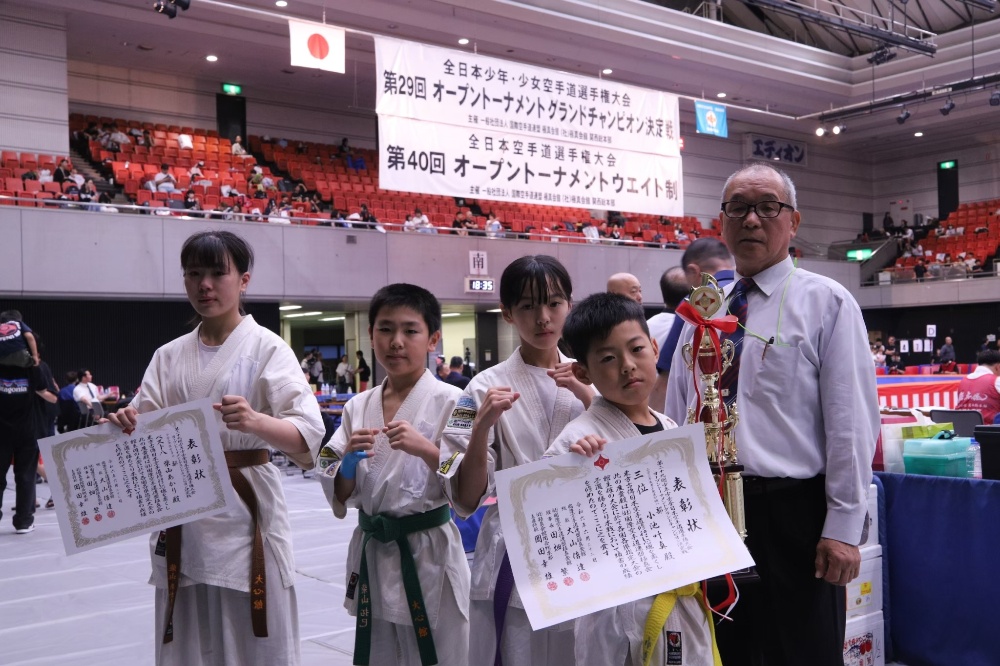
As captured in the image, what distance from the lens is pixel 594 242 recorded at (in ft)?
55.5

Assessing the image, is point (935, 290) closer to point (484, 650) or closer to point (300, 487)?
point (300, 487)

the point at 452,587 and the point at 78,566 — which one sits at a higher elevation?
the point at 452,587

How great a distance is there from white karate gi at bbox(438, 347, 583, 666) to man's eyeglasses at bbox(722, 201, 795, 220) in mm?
587

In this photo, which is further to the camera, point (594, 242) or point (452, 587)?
point (594, 242)

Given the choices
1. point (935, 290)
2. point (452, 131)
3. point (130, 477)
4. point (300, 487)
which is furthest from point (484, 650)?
point (935, 290)

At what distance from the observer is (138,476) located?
7.05ft

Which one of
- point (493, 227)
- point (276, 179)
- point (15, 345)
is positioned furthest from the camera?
point (493, 227)

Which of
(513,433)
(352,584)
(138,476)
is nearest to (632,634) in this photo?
(513,433)

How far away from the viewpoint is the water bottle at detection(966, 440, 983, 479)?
11.4 feet

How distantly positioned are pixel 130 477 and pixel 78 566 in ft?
11.9

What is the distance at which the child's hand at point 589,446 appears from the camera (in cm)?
168

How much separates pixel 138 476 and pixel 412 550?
2.30ft

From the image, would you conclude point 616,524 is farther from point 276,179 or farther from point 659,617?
point 276,179

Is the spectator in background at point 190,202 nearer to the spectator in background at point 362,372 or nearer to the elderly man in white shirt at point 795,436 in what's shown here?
the spectator in background at point 362,372
